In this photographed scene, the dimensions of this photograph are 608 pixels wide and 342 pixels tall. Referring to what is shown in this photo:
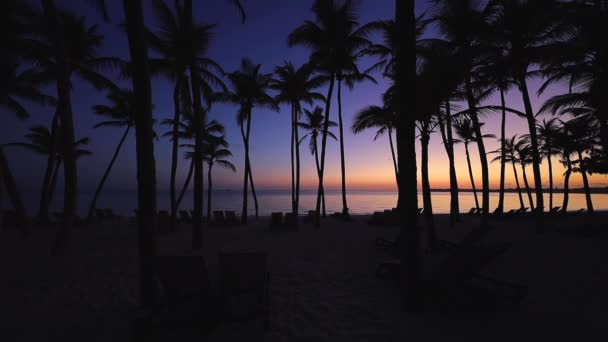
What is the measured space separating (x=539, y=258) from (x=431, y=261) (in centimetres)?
380

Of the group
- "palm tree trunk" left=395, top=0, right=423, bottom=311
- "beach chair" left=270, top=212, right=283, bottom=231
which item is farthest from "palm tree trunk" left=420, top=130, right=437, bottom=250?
→ "beach chair" left=270, top=212, right=283, bottom=231

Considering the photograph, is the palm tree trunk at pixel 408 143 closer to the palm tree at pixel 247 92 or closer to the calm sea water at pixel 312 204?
the palm tree at pixel 247 92

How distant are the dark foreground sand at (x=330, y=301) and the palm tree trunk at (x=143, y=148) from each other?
61 cm

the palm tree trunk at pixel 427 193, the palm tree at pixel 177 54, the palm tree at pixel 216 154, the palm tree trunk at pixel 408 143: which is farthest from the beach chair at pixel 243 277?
the palm tree at pixel 216 154

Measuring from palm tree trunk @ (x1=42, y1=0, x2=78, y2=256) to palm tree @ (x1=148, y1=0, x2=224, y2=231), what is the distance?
385 cm

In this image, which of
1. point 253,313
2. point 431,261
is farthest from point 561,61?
point 253,313

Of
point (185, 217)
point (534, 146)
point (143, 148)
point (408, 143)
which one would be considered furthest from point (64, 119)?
point (534, 146)

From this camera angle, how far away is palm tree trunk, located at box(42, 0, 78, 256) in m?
6.23

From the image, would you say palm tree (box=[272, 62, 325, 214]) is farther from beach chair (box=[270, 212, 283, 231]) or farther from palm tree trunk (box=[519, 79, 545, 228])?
palm tree trunk (box=[519, 79, 545, 228])

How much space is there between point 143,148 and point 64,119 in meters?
5.51

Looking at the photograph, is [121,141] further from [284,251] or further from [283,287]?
[283,287]

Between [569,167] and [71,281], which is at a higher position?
[569,167]

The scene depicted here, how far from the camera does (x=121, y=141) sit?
1688 centimetres

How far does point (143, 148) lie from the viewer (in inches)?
138
